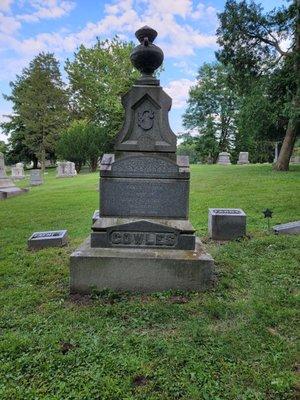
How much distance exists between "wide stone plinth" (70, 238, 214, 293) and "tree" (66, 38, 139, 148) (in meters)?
33.0

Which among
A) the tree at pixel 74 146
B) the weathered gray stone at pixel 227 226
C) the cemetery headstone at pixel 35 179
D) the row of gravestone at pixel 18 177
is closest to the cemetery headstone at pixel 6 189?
the row of gravestone at pixel 18 177

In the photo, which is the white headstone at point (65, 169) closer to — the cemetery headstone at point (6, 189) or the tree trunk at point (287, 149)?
the cemetery headstone at point (6, 189)

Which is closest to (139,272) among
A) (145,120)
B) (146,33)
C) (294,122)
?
(145,120)

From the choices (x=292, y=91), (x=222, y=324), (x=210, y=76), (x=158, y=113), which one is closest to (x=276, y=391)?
(x=222, y=324)

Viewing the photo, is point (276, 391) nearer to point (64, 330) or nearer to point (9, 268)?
point (64, 330)

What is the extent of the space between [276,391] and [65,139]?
107 feet

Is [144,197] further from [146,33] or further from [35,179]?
[35,179]

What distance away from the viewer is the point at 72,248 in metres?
6.13

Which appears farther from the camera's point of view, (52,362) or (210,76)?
(210,76)

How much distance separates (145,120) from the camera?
15.2 ft

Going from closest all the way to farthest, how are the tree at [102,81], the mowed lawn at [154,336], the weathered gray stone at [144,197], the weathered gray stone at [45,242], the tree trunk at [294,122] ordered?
1. the mowed lawn at [154,336]
2. the weathered gray stone at [144,197]
3. the weathered gray stone at [45,242]
4. the tree trunk at [294,122]
5. the tree at [102,81]

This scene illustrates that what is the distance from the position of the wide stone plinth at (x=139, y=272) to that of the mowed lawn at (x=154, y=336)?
5.3 inches

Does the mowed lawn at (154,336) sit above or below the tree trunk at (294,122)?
below

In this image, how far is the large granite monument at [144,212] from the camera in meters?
4.12
